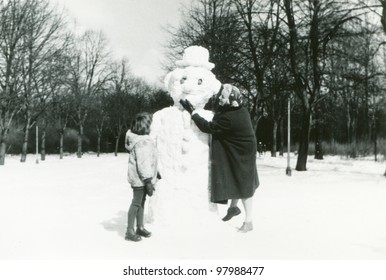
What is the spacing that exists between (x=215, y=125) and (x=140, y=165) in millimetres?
1002

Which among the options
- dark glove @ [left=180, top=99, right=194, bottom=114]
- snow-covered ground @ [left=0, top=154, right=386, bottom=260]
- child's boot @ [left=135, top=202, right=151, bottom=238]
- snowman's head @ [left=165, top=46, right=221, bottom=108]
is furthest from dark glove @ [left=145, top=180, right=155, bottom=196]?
snowman's head @ [left=165, top=46, right=221, bottom=108]

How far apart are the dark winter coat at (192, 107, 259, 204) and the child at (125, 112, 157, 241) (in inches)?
25.8

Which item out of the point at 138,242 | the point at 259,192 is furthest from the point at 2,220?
the point at 259,192

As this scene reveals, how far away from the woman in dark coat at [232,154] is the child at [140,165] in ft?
2.15

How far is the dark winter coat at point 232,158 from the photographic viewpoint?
552cm

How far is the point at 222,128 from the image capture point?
214 inches

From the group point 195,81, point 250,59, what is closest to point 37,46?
point 250,59

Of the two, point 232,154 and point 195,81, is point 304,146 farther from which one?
A: point 232,154

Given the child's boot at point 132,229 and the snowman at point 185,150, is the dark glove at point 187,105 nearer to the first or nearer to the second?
the snowman at point 185,150

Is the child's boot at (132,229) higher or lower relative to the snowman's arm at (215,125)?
lower

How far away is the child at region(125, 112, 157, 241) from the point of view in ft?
17.0

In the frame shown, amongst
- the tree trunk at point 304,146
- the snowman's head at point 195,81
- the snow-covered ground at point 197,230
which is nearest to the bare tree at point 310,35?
the tree trunk at point 304,146

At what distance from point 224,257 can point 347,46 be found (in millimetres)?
12407

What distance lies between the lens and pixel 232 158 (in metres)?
5.57
